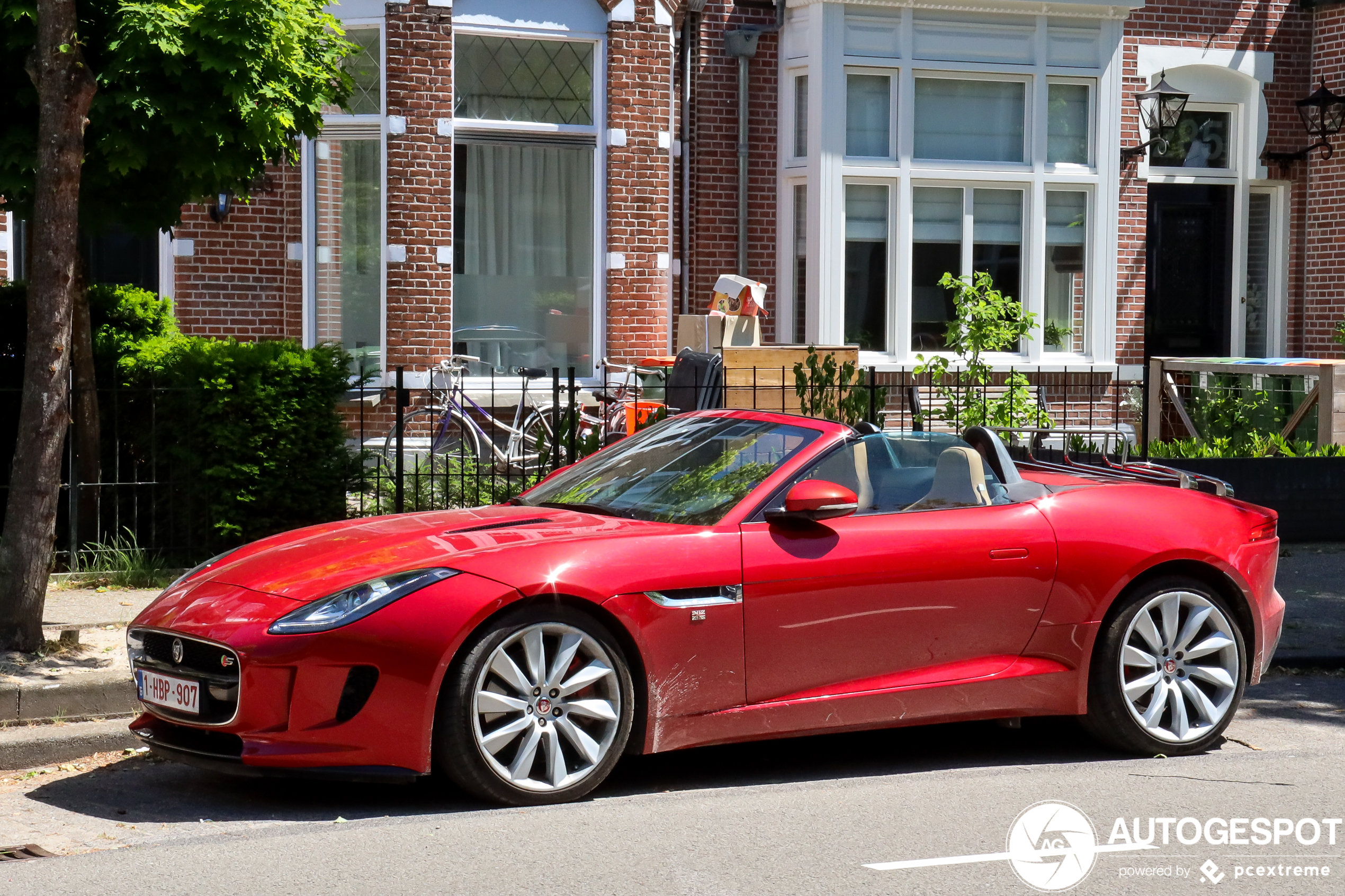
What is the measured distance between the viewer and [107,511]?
33.0 feet

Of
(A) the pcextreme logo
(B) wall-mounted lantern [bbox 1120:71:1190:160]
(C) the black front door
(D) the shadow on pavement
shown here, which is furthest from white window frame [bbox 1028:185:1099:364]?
(A) the pcextreme logo

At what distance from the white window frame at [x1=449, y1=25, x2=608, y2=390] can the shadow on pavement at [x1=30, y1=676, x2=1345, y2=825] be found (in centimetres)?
766

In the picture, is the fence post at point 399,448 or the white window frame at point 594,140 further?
the white window frame at point 594,140

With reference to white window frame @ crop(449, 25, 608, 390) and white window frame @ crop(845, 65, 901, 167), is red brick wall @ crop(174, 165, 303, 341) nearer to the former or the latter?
white window frame @ crop(449, 25, 608, 390)

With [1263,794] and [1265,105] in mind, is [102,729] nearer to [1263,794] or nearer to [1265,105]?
[1263,794]

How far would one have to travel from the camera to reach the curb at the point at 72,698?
21.9 ft

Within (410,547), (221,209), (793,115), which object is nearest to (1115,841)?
(410,547)

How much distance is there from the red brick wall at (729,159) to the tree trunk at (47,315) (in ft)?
28.3

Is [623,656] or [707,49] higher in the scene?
[707,49]

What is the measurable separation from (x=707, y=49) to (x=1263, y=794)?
11217 mm

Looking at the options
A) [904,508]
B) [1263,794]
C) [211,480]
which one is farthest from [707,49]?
[1263,794]

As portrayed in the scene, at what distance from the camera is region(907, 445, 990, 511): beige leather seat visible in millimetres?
6227

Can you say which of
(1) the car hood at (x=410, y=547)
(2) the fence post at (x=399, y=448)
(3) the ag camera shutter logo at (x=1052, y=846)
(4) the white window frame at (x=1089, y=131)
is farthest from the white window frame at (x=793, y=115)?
(3) the ag camera shutter logo at (x=1052, y=846)

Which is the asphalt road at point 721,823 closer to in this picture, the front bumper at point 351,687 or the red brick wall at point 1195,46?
the front bumper at point 351,687
